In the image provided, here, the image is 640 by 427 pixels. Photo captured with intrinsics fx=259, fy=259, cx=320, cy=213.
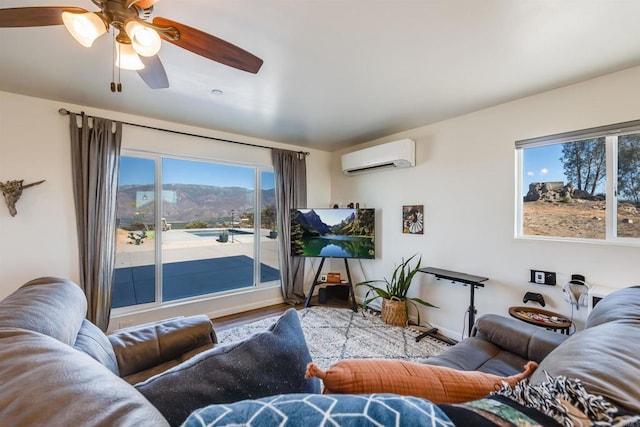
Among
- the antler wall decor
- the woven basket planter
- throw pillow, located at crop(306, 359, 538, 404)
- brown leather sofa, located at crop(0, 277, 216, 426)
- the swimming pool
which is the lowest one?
the woven basket planter

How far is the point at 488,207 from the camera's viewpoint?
254 centimetres

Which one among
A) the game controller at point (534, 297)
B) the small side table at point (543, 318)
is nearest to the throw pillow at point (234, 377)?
the small side table at point (543, 318)

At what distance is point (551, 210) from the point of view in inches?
89.8

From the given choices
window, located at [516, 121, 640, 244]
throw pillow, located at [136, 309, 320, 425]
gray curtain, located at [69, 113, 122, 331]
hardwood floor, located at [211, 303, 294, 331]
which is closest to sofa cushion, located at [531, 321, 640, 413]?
throw pillow, located at [136, 309, 320, 425]

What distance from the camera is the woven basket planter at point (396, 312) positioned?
9.85ft

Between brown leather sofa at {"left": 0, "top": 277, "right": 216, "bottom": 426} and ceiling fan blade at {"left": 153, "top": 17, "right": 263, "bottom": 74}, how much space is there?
1247 mm

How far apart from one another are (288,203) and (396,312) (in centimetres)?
205

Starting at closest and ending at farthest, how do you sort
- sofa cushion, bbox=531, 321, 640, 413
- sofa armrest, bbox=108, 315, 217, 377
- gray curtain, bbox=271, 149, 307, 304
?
sofa cushion, bbox=531, 321, 640, 413
sofa armrest, bbox=108, 315, 217, 377
gray curtain, bbox=271, 149, 307, 304

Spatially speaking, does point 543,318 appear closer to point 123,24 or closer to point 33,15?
point 123,24

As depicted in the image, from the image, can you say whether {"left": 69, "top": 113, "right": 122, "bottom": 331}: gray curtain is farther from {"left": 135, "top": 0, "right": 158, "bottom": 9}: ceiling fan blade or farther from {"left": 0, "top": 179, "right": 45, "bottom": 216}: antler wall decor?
{"left": 135, "top": 0, "right": 158, "bottom": 9}: ceiling fan blade

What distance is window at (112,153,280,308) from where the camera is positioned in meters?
2.92

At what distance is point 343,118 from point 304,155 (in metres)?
1.27

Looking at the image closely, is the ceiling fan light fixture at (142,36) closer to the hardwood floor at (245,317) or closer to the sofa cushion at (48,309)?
the sofa cushion at (48,309)

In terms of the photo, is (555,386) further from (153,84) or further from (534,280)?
(153,84)
